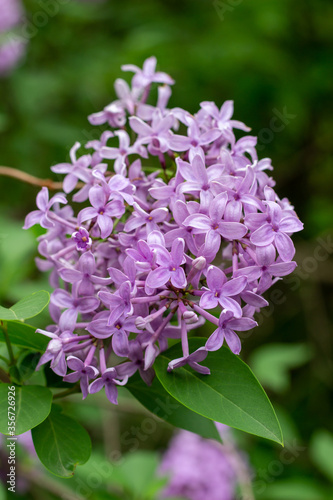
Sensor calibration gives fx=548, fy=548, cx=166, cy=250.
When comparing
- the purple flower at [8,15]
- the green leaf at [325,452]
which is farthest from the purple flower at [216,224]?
the purple flower at [8,15]

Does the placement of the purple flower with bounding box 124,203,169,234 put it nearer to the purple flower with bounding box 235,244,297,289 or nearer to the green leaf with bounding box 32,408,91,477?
the purple flower with bounding box 235,244,297,289

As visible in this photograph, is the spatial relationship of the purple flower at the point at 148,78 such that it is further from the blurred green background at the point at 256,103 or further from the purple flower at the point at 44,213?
the blurred green background at the point at 256,103

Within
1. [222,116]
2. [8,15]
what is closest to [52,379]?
[222,116]

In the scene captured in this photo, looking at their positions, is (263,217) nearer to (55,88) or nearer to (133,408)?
(133,408)

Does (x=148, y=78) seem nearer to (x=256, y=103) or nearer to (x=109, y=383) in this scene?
(x=109, y=383)

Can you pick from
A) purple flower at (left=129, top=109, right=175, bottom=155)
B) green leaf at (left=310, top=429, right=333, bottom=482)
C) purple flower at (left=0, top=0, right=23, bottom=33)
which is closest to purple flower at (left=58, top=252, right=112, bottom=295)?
purple flower at (left=129, top=109, right=175, bottom=155)

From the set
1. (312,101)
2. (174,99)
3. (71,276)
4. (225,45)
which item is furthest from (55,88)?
(71,276)

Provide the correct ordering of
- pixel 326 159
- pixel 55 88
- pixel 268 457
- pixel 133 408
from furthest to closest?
pixel 326 159
pixel 55 88
pixel 268 457
pixel 133 408
